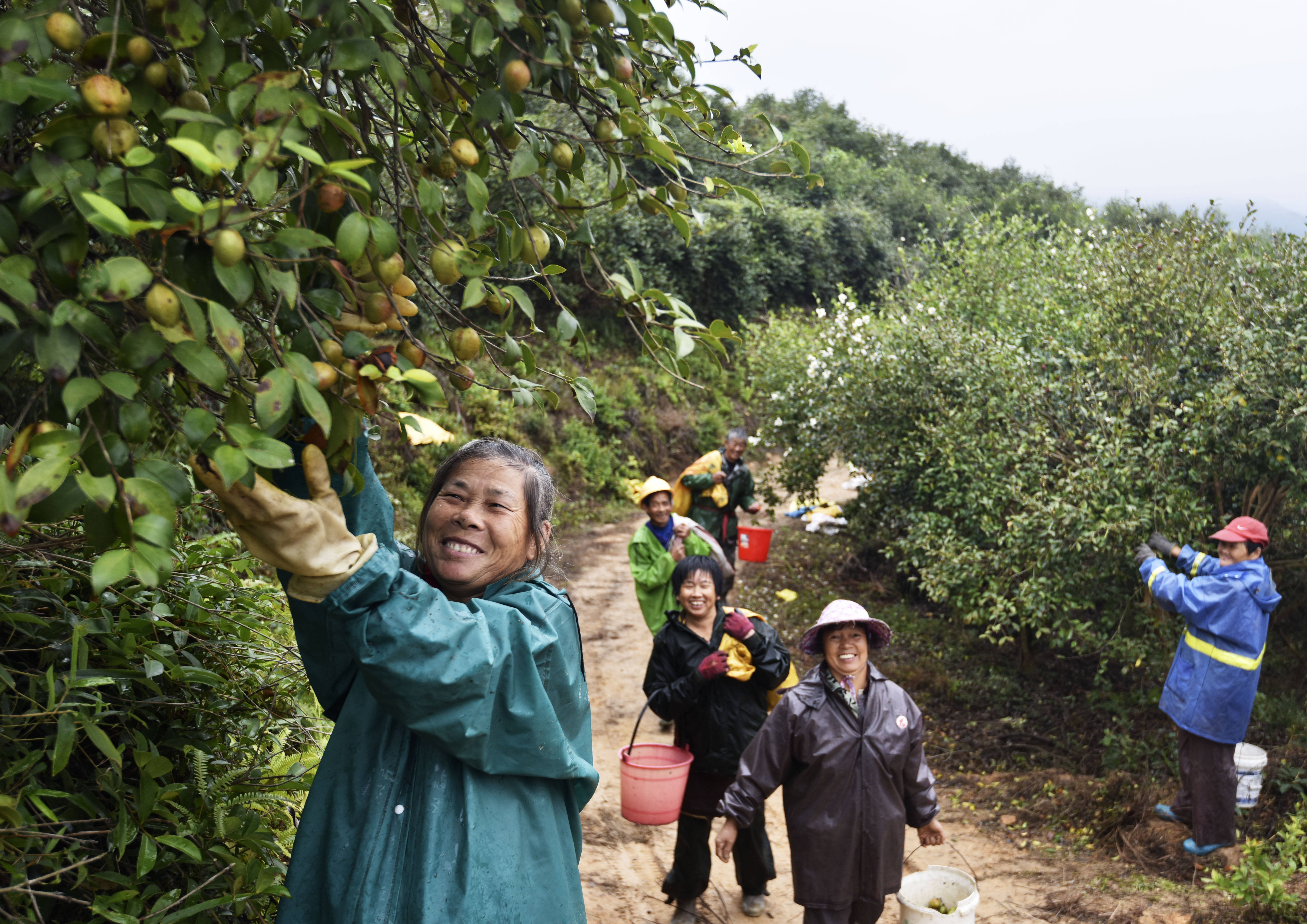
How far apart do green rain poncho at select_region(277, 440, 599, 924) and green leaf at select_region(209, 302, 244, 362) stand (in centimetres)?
50

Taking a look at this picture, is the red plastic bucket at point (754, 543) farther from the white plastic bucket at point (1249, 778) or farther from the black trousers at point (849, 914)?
the black trousers at point (849, 914)

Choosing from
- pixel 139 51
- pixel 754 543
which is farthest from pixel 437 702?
pixel 754 543

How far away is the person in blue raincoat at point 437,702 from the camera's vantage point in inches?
58.2

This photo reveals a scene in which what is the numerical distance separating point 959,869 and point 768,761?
207 centimetres

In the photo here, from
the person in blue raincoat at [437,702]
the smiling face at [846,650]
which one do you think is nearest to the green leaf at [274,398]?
the person in blue raincoat at [437,702]

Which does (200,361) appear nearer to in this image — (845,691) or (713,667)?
(845,691)

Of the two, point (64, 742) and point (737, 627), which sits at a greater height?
point (64, 742)

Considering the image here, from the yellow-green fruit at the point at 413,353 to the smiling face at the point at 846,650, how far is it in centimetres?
259

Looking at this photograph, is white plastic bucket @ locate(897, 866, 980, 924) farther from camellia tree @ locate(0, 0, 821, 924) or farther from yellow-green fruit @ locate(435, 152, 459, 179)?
yellow-green fruit @ locate(435, 152, 459, 179)

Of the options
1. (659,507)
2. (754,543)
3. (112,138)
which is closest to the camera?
(112,138)

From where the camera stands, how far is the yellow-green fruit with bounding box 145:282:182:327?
3.41 feet

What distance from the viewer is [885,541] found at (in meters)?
10.1

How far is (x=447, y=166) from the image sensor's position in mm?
1726

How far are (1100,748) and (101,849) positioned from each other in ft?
21.2
